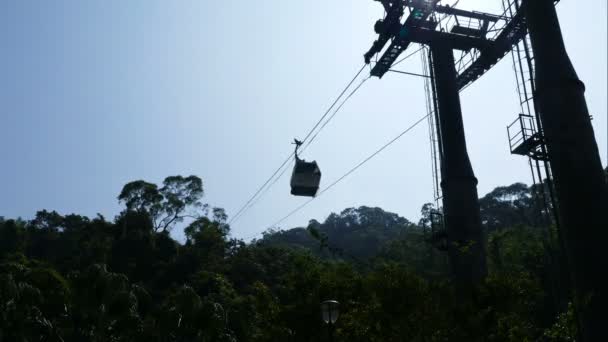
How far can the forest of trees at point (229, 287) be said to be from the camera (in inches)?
509

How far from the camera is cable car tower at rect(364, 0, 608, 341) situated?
12.9 meters

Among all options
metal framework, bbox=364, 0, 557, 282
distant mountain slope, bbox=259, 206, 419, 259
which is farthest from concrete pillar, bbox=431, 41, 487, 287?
distant mountain slope, bbox=259, 206, 419, 259

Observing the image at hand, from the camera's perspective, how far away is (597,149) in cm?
1355

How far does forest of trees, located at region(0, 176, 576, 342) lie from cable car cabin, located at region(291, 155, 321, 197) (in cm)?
160

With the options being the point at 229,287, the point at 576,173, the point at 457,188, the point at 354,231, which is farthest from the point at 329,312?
the point at 354,231

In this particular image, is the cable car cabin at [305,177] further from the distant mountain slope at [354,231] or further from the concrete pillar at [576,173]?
the distant mountain slope at [354,231]

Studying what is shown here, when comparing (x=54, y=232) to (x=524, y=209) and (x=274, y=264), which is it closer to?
(x=274, y=264)

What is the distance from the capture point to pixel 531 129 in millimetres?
16141

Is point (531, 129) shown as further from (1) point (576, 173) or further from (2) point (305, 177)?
(2) point (305, 177)

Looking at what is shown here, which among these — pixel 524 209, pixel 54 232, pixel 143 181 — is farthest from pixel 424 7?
pixel 524 209

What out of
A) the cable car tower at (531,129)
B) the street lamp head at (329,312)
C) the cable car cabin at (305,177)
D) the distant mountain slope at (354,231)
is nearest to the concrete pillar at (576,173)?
the cable car tower at (531,129)

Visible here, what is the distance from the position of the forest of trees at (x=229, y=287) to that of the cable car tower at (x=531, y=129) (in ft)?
4.65

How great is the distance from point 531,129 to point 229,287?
3212cm

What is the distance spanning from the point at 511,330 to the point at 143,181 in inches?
2380
